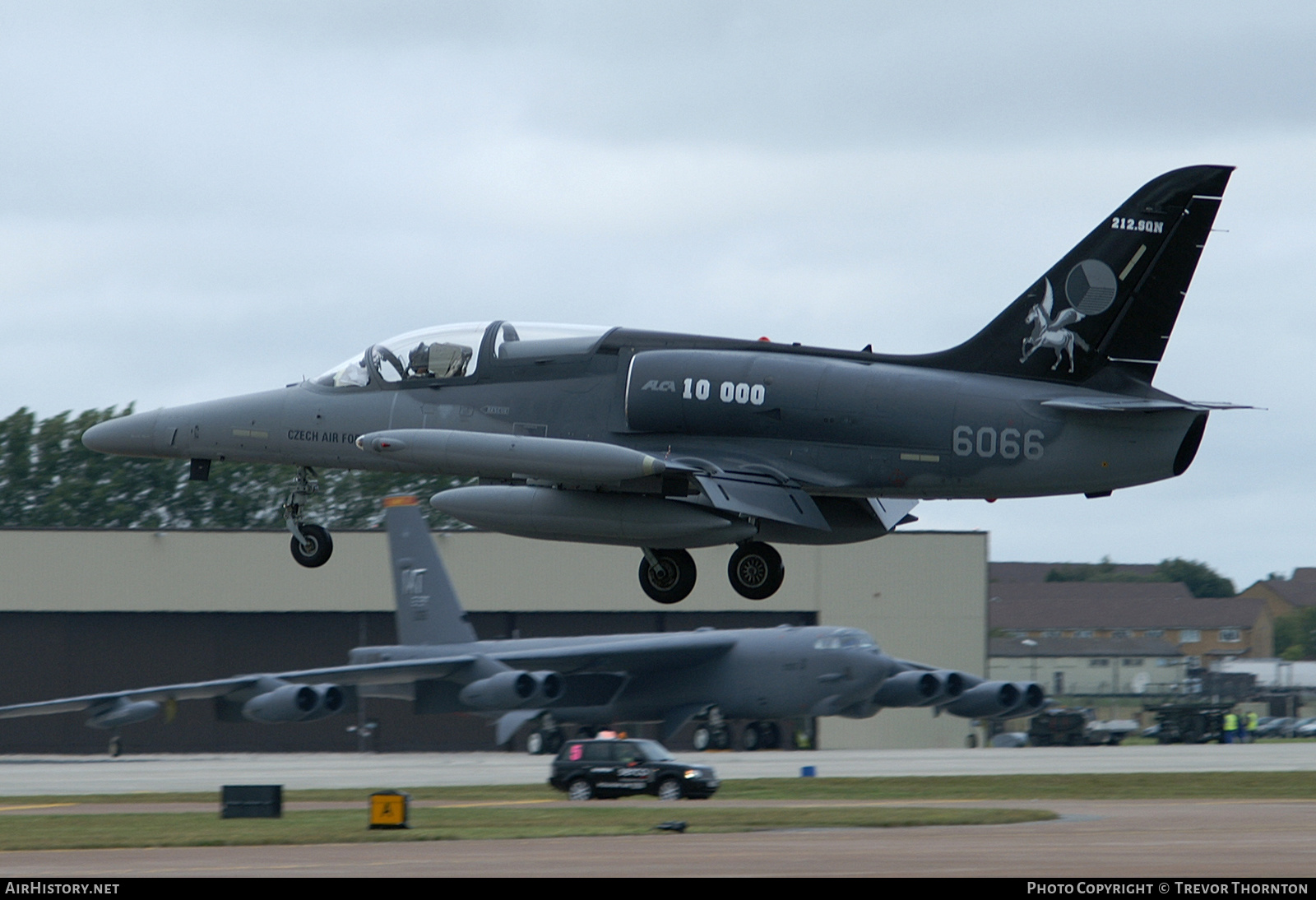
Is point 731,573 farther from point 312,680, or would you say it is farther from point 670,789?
point 312,680

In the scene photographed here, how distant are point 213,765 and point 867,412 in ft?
137

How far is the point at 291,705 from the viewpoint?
50531mm

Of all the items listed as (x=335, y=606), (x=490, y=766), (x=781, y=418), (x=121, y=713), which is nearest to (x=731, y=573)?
(x=781, y=418)

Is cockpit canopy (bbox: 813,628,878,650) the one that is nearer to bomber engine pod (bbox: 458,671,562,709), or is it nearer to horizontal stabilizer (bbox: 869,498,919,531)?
bomber engine pod (bbox: 458,671,562,709)

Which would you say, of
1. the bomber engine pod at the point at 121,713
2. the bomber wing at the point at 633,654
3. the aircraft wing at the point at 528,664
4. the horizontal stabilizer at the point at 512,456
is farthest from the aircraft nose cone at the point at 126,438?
the bomber engine pod at the point at 121,713

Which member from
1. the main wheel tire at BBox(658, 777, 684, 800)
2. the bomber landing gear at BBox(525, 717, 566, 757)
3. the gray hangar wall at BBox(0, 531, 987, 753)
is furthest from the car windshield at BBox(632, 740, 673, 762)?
the gray hangar wall at BBox(0, 531, 987, 753)

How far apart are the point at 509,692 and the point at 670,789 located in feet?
30.4

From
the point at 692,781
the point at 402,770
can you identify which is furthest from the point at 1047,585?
the point at 692,781

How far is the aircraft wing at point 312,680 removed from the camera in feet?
176

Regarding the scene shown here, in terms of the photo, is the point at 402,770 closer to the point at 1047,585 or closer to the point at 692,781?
the point at 692,781

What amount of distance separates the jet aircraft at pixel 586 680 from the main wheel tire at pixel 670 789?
9.04 meters

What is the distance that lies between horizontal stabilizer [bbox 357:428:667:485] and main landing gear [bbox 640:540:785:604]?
2387mm

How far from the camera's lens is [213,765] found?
5938cm

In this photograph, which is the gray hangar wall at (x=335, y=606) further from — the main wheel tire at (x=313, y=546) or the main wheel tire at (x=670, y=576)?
the main wheel tire at (x=670, y=576)
